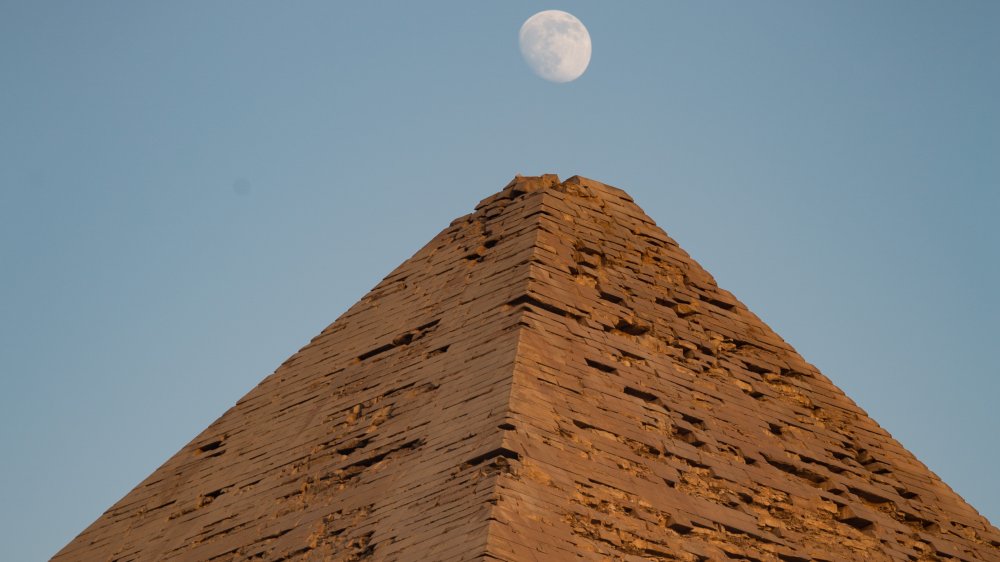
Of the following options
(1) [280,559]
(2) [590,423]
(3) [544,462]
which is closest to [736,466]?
(2) [590,423]

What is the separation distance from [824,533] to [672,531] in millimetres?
1577

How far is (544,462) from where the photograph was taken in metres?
8.09

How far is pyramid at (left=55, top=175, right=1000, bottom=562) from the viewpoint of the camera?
8.14 m

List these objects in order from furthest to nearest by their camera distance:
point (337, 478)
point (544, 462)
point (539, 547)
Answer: point (337, 478) → point (544, 462) → point (539, 547)

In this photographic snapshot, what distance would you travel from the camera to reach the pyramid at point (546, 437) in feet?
26.7

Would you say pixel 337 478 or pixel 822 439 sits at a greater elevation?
pixel 822 439

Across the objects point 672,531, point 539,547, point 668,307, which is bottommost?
point 539,547

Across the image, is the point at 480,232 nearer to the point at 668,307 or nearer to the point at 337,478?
the point at 668,307

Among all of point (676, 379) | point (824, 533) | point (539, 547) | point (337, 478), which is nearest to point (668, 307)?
point (676, 379)

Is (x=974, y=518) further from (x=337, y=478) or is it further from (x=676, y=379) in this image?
(x=337, y=478)

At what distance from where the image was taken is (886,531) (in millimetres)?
10117

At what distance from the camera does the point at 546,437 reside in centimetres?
828

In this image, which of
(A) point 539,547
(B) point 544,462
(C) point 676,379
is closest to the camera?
(A) point 539,547

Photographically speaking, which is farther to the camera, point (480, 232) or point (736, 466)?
point (480, 232)
